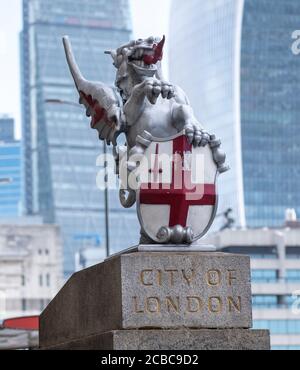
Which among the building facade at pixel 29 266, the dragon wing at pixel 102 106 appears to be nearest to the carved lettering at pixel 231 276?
the dragon wing at pixel 102 106

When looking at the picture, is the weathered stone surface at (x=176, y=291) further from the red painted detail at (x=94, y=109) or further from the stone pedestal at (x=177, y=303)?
the red painted detail at (x=94, y=109)

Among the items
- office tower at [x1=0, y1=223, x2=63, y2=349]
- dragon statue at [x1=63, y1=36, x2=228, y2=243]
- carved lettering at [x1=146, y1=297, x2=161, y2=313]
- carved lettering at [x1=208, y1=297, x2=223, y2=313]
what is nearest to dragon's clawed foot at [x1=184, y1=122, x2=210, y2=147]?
dragon statue at [x1=63, y1=36, x2=228, y2=243]

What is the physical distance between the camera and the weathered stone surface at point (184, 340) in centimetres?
1518

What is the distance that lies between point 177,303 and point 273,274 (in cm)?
12615

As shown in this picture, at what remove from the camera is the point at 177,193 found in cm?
1634

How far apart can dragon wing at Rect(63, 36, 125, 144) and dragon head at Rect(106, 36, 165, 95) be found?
0.90 feet

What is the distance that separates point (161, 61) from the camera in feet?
57.3

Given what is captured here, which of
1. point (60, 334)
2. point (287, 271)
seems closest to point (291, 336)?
point (287, 271)

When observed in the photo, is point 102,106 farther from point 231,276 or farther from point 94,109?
point 231,276

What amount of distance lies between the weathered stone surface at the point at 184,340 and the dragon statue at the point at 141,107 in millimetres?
1322

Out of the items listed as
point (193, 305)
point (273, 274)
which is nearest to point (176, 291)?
point (193, 305)
